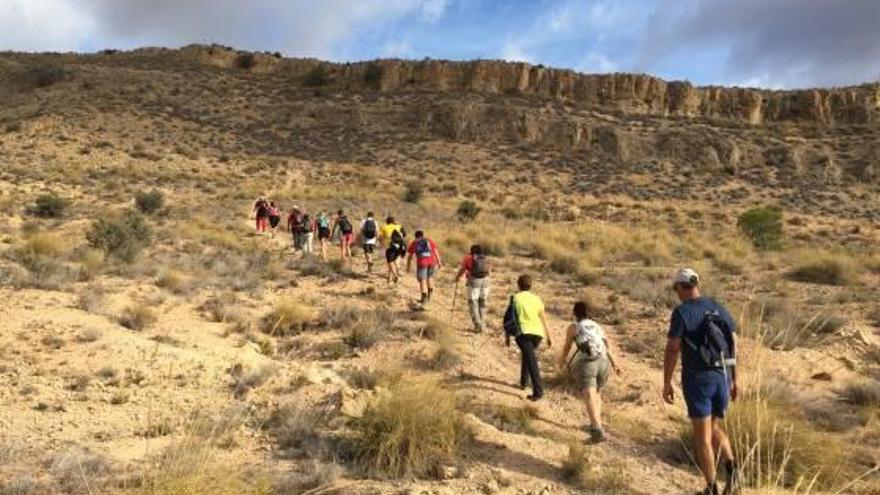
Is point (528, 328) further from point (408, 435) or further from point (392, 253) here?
point (392, 253)

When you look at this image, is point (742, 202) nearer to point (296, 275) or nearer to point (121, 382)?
point (296, 275)

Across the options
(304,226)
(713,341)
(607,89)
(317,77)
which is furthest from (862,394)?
(317,77)

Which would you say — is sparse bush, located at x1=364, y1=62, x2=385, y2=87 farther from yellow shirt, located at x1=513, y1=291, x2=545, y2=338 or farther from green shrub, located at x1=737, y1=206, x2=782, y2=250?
yellow shirt, located at x1=513, y1=291, x2=545, y2=338

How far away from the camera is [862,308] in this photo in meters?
16.2

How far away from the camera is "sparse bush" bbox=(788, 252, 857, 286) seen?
65.6 feet

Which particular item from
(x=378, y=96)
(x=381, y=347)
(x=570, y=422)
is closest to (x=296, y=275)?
(x=381, y=347)

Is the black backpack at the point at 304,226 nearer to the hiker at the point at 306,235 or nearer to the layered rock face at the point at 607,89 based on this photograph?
the hiker at the point at 306,235

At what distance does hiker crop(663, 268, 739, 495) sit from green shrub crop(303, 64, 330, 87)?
65030mm

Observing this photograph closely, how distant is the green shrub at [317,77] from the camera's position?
68812 millimetres

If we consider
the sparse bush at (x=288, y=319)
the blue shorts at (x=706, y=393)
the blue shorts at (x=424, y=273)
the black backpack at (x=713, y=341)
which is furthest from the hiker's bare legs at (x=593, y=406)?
the blue shorts at (x=424, y=273)

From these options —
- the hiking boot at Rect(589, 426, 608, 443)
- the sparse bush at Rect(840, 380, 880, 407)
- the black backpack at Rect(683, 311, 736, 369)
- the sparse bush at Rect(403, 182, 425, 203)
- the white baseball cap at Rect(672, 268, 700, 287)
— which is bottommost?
the hiking boot at Rect(589, 426, 608, 443)

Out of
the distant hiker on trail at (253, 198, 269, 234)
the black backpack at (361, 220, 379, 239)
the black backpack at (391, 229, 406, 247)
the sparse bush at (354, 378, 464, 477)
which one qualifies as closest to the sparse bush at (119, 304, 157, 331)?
the sparse bush at (354, 378, 464, 477)

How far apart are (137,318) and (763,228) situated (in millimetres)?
27393

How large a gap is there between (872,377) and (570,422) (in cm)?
531
